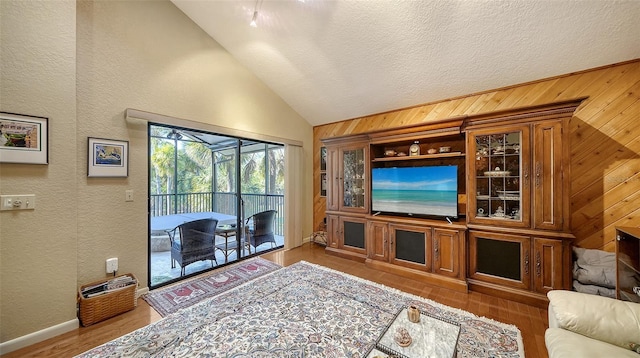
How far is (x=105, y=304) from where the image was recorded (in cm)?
224

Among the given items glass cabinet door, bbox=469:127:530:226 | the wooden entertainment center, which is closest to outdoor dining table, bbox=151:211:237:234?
the wooden entertainment center

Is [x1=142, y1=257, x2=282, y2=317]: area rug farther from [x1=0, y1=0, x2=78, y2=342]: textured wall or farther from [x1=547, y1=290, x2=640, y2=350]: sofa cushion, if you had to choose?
[x1=547, y1=290, x2=640, y2=350]: sofa cushion

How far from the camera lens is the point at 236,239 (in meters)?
3.84

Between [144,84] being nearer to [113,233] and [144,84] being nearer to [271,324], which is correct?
[113,233]

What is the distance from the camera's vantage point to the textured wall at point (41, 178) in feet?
6.02

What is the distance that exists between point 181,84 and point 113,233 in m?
1.91

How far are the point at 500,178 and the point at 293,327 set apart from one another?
2.77 meters

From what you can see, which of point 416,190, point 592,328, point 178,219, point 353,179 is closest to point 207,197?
point 178,219

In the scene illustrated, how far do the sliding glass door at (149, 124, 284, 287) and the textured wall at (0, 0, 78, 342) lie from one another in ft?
3.72

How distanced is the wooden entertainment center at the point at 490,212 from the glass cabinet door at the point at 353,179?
0.38 ft

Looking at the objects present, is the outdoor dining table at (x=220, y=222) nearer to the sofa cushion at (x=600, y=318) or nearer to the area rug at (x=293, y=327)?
the area rug at (x=293, y=327)

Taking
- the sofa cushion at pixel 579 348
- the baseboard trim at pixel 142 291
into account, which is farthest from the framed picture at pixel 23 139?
the sofa cushion at pixel 579 348

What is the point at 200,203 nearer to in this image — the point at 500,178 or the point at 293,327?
the point at 293,327

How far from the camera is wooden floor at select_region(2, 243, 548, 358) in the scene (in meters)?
1.86
